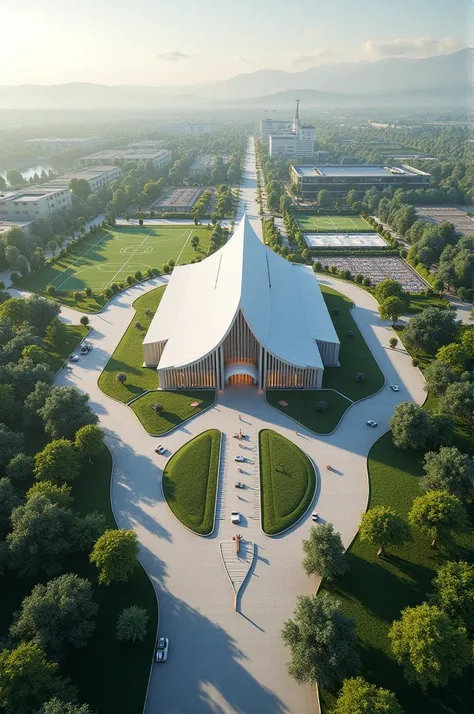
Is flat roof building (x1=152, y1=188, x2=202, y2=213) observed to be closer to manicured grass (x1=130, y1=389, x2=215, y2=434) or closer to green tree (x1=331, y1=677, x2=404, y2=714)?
manicured grass (x1=130, y1=389, x2=215, y2=434)

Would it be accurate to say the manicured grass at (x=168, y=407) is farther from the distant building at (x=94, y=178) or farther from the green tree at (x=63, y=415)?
the distant building at (x=94, y=178)

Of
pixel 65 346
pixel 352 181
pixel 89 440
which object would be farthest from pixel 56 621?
pixel 352 181

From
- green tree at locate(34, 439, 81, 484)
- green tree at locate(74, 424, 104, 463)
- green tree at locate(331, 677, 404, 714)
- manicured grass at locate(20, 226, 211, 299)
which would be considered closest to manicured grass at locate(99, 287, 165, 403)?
green tree at locate(74, 424, 104, 463)

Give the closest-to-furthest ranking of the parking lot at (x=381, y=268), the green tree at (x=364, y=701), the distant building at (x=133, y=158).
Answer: the green tree at (x=364, y=701), the parking lot at (x=381, y=268), the distant building at (x=133, y=158)

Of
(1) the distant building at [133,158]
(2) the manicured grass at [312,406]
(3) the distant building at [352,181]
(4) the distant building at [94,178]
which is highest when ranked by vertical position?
(1) the distant building at [133,158]

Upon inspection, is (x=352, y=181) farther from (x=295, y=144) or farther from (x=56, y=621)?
(x=56, y=621)

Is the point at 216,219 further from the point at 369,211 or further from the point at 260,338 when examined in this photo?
the point at 260,338

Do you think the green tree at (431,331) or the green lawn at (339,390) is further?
the green tree at (431,331)

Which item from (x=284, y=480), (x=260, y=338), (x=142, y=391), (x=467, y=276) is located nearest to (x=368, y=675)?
(x=284, y=480)

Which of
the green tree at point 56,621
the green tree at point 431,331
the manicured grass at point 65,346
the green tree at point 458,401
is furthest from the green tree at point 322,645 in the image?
the manicured grass at point 65,346
